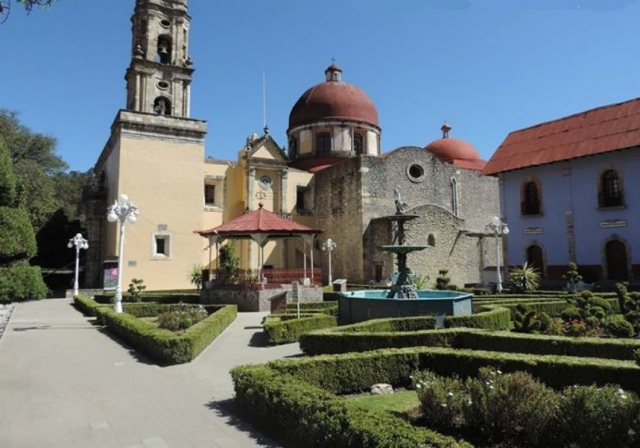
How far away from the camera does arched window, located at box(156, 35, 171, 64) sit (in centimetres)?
2942

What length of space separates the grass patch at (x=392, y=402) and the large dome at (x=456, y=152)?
35.3 meters

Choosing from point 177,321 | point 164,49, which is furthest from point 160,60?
point 177,321

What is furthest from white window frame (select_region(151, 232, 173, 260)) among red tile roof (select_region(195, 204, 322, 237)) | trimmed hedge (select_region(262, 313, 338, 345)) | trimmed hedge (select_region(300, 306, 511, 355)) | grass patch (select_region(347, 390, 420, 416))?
grass patch (select_region(347, 390, 420, 416))

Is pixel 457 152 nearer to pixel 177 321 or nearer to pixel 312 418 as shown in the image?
pixel 177 321

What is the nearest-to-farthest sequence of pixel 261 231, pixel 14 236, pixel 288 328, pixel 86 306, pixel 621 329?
pixel 621 329
pixel 288 328
pixel 86 306
pixel 14 236
pixel 261 231

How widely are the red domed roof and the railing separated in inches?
920

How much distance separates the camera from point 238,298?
20562 millimetres

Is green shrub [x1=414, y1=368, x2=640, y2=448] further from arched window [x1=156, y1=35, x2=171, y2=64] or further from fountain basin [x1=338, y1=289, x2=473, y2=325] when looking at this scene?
arched window [x1=156, y1=35, x2=171, y2=64]

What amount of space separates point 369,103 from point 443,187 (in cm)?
998

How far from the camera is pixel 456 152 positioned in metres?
40.7

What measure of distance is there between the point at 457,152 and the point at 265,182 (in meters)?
18.7

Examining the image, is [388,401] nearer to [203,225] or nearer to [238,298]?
[238,298]

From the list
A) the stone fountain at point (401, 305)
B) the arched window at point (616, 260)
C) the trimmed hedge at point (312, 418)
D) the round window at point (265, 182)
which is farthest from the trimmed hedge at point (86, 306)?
the arched window at point (616, 260)

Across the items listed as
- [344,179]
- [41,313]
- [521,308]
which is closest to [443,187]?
[344,179]
